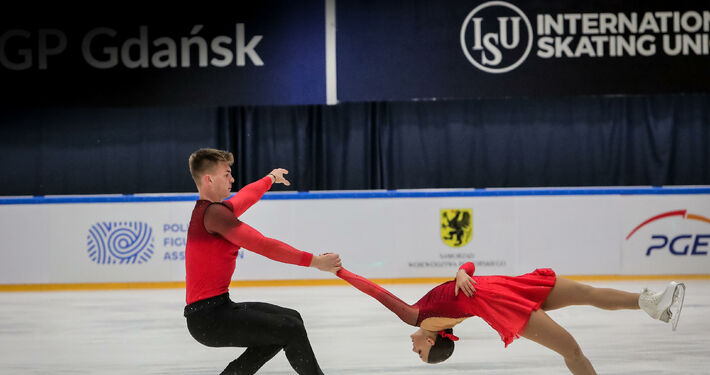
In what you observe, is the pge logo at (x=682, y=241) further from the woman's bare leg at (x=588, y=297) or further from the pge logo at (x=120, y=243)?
the woman's bare leg at (x=588, y=297)

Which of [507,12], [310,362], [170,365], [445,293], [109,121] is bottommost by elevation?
[170,365]

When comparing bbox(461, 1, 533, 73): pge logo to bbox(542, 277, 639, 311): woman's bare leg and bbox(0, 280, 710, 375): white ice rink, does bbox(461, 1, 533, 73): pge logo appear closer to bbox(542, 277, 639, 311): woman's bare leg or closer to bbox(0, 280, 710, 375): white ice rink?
bbox(0, 280, 710, 375): white ice rink

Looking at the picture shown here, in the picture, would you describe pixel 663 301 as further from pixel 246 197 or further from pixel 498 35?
pixel 498 35

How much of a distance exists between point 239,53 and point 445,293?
555 centimetres

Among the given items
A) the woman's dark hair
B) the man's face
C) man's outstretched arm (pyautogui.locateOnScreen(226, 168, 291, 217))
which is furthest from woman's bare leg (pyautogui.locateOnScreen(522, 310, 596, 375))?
the man's face

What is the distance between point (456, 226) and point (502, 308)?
510cm

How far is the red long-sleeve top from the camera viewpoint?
3.40 metres

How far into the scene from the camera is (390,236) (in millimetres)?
8695

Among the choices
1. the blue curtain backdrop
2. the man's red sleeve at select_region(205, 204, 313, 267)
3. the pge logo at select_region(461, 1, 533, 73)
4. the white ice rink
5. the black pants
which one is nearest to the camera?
the man's red sleeve at select_region(205, 204, 313, 267)

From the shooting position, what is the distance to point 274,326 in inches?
138

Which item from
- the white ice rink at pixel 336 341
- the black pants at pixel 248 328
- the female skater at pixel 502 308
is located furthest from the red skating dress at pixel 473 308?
the white ice rink at pixel 336 341

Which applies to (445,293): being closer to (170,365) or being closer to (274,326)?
(274,326)

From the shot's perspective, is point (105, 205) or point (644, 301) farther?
point (105, 205)

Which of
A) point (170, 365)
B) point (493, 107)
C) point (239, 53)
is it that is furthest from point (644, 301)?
point (493, 107)
